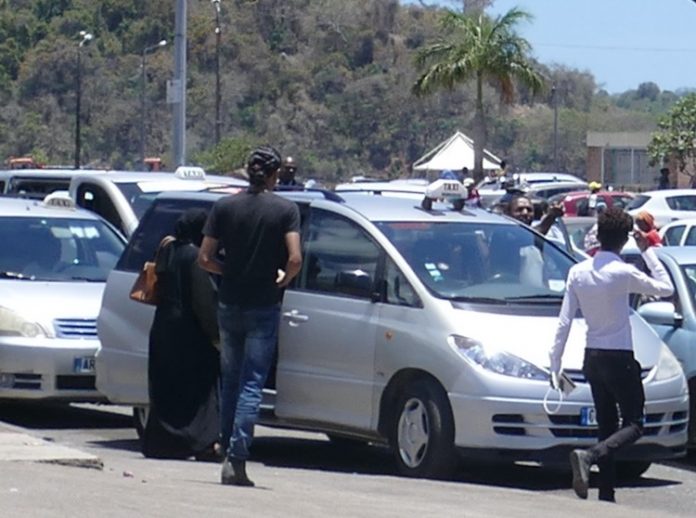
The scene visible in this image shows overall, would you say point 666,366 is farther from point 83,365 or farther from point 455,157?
point 455,157

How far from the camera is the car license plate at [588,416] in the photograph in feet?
31.0

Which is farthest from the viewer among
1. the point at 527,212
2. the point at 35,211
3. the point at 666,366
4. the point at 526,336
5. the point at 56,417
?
the point at 527,212

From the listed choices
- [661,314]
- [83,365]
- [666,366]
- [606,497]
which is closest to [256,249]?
[606,497]

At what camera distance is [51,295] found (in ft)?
41.8

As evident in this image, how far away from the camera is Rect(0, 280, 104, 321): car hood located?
12.5 m

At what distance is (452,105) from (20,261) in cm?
7428

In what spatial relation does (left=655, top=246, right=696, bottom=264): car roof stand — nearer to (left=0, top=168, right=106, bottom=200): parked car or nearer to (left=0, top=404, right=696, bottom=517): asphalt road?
(left=0, top=404, right=696, bottom=517): asphalt road

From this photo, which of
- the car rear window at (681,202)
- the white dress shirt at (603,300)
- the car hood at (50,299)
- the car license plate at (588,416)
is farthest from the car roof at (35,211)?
the car rear window at (681,202)

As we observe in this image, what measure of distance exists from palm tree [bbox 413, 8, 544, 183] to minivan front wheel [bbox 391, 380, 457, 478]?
32.7 metres

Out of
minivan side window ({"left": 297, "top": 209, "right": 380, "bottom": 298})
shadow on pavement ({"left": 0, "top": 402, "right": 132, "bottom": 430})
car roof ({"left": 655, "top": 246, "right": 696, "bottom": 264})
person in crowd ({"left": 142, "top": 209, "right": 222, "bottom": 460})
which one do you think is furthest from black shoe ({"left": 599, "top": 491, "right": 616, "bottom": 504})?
shadow on pavement ({"left": 0, "top": 402, "right": 132, "bottom": 430})

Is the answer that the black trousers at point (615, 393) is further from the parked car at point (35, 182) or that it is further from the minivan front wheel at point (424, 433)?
the parked car at point (35, 182)

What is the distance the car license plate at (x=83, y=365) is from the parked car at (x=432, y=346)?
3.65 feet

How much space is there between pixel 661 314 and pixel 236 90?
2900 inches

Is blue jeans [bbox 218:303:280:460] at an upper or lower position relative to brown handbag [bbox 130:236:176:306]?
lower
